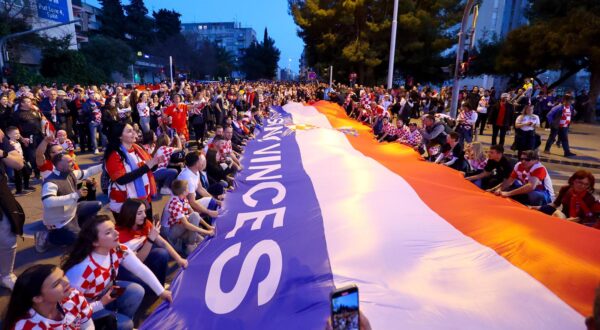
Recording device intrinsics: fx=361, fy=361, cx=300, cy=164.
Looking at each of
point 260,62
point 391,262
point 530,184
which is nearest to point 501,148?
point 530,184

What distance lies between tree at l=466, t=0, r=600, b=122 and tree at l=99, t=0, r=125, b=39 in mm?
55867

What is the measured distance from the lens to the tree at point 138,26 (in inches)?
2354

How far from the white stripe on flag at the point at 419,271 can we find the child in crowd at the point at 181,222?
1.77m

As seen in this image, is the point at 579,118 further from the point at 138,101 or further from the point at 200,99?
the point at 138,101

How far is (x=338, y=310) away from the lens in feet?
5.28

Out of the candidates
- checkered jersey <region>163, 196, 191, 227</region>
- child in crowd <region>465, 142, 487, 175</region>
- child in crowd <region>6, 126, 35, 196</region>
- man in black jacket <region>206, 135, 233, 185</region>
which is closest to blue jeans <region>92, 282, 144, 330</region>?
checkered jersey <region>163, 196, 191, 227</region>

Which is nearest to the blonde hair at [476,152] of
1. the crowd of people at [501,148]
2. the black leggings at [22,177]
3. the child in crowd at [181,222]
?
the crowd of people at [501,148]

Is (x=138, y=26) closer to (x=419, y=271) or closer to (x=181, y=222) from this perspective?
(x=181, y=222)

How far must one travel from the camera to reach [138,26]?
61562mm

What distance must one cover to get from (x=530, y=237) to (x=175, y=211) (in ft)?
13.1

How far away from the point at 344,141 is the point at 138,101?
7.15 m

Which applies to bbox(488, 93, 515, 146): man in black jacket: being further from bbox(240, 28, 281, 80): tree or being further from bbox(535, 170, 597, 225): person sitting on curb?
bbox(240, 28, 281, 80): tree

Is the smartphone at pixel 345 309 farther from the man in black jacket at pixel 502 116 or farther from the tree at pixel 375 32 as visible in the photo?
the tree at pixel 375 32

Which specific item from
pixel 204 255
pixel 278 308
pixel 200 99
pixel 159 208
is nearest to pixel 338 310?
pixel 278 308
